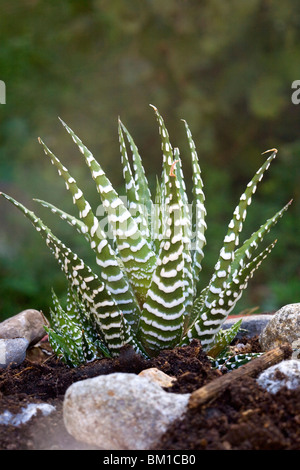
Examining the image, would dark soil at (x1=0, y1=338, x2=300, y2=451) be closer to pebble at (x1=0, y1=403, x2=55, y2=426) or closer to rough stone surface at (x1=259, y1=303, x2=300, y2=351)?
pebble at (x1=0, y1=403, x2=55, y2=426)

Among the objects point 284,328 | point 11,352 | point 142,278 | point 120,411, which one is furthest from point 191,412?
point 11,352

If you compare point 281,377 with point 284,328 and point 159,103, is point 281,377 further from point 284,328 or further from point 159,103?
point 159,103

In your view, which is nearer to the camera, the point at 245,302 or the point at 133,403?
the point at 133,403

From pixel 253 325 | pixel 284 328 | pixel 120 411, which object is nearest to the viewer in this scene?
pixel 120 411

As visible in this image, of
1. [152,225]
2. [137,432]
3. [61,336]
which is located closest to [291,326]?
[152,225]

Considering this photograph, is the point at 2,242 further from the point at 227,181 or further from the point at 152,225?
the point at 152,225

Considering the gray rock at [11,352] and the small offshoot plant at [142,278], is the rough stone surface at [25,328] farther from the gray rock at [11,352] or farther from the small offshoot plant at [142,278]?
the small offshoot plant at [142,278]
